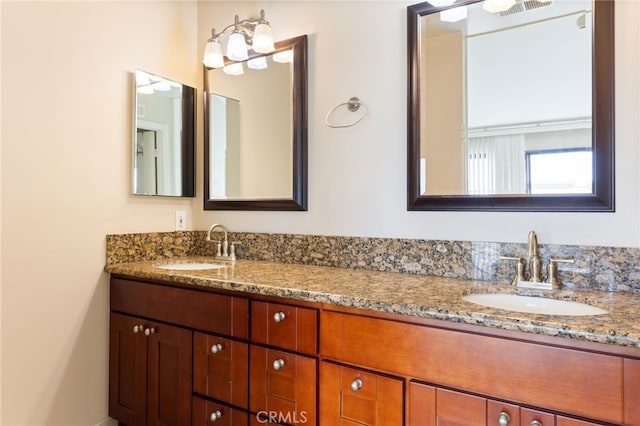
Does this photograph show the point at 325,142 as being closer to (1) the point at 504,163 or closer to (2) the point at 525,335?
(1) the point at 504,163

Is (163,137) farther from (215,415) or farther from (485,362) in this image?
(485,362)

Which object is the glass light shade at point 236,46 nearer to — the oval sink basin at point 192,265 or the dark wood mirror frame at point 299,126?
the dark wood mirror frame at point 299,126

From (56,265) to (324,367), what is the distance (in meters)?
1.29

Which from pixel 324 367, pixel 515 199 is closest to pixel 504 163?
pixel 515 199

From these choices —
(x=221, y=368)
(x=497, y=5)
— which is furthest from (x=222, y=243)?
(x=497, y=5)

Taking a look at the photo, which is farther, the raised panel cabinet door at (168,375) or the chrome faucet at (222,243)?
the chrome faucet at (222,243)

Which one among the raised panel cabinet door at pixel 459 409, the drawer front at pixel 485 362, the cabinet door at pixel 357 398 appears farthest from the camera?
the cabinet door at pixel 357 398

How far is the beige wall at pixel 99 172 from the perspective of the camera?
1.64 meters

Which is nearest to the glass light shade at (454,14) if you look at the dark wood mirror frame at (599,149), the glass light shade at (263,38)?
the dark wood mirror frame at (599,149)

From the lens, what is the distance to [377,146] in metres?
1.84

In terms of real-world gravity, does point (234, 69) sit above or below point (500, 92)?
above

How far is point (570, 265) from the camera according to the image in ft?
4.72

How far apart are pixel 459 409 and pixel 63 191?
1786 mm

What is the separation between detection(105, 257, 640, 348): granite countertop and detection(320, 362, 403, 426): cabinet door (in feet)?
0.73
